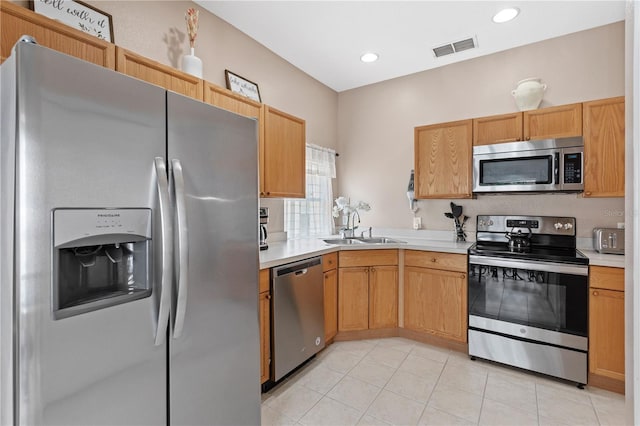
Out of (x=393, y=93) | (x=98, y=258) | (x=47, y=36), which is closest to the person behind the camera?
(x=98, y=258)

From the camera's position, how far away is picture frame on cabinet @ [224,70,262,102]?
8.65ft

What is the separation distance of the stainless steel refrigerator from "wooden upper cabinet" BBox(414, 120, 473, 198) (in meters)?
2.17

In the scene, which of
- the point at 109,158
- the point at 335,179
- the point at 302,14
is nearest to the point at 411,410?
the point at 109,158

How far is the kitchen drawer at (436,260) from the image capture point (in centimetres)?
265

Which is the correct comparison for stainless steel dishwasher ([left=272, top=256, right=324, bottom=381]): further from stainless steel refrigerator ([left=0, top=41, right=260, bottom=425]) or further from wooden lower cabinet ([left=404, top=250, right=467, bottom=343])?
wooden lower cabinet ([left=404, top=250, right=467, bottom=343])

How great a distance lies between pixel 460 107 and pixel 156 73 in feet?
9.45

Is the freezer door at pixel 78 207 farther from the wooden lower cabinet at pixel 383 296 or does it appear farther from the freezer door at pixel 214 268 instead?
the wooden lower cabinet at pixel 383 296

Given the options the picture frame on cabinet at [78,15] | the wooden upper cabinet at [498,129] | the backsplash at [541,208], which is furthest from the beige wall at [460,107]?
the picture frame on cabinet at [78,15]

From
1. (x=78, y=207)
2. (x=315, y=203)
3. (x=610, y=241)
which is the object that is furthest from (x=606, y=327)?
(x=78, y=207)

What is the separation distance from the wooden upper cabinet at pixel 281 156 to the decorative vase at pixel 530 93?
79.0 inches

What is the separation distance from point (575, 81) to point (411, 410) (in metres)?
3.06

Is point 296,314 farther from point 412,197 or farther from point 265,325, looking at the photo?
point 412,197

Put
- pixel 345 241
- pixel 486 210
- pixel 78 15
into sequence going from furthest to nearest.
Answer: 1. pixel 345 241
2. pixel 486 210
3. pixel 78 15

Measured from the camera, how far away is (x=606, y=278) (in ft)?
6.93
